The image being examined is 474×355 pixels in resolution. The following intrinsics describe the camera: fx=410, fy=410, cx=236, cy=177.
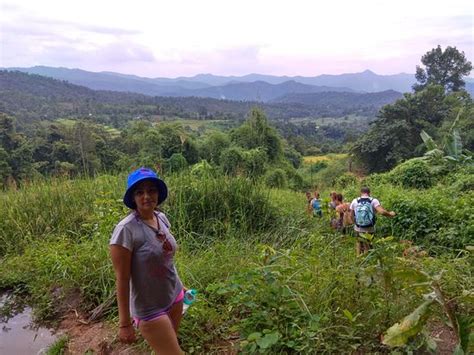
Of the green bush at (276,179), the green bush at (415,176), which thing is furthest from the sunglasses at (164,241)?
the green bush at (415,176)

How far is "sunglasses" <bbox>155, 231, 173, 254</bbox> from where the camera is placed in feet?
7.20

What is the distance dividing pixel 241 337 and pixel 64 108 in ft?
246

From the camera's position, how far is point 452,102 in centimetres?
3131

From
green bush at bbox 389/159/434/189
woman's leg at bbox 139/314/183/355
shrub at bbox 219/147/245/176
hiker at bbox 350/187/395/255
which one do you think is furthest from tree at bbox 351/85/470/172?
woman's leg at bbox 139/314/183/355

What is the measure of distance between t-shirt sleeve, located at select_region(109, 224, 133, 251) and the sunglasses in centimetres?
17

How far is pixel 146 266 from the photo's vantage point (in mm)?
2123

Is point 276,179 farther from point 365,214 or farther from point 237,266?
point 237,266

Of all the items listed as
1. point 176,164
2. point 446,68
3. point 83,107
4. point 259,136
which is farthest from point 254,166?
point 83,107

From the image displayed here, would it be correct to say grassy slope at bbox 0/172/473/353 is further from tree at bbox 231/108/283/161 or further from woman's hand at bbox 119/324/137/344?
tree at bbox 231/108/283/161

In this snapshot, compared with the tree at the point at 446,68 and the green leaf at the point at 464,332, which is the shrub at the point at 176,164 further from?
the tree at the point at 446,68

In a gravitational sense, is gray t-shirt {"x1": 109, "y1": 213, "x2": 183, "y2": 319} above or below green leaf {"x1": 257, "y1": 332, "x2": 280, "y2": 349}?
above

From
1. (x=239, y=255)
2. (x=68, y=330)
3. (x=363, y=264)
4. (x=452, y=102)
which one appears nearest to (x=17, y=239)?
(x=68, y=330)

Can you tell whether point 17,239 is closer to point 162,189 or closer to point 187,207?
point 187,207

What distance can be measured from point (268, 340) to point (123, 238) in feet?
3.41
